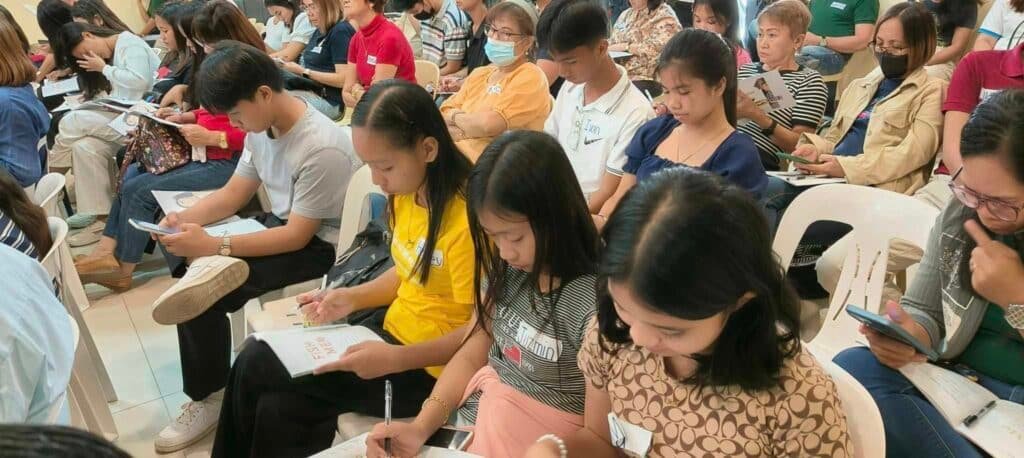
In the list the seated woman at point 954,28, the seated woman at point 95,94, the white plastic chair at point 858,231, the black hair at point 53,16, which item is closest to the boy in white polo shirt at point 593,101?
the white plastic chair at point 858,231

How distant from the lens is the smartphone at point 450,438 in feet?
4.39

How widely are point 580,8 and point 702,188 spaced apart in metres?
1.52

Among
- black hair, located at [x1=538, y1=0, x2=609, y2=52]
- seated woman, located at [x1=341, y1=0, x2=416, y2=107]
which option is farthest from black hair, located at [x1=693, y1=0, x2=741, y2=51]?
seated woman, located at [x1=341, y1=0, x2=416, y2=107]

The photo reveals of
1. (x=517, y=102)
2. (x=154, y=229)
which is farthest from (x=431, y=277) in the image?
(x=517, y=102)

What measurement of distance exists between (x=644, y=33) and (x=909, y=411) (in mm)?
3168

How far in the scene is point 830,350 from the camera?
1.73 meters

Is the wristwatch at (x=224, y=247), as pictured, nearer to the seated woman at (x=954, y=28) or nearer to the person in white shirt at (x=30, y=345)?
the person in white shirt at (x=30, y=345)

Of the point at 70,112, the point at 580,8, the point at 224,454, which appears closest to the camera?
the point at 224,454

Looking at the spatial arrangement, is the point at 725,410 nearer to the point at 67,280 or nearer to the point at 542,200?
the point at 542,200

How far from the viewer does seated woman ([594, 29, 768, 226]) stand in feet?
6.37

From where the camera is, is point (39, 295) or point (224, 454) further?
point (224, 454)

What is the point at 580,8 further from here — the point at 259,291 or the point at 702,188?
the point at 702,188

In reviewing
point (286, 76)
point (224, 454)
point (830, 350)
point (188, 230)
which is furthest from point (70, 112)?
point (830, 350)

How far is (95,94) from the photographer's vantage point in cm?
412
